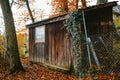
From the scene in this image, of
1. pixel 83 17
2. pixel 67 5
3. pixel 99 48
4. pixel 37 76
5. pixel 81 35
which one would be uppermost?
pixel 67 5

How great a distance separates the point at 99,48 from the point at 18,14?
24.0 meters

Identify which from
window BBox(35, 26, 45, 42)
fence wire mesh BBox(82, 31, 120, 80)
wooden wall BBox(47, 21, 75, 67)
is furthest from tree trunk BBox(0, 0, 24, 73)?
fence wire mesh BBox(82, 31, 120, 80)

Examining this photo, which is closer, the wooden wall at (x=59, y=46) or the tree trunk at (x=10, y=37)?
the wooden wall at (x=59, y=46)

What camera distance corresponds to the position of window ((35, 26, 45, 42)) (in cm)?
1300

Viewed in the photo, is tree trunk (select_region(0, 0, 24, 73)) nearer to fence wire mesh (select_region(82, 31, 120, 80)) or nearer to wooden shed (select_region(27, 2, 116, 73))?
wooden shed (select_region(27, 2, 116, 73))

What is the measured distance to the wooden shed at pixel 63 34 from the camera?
991cm

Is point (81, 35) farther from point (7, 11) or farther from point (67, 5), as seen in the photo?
point (67, 5)

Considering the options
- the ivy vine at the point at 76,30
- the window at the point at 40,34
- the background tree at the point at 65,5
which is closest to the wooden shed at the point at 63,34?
the window at the point at 40,34

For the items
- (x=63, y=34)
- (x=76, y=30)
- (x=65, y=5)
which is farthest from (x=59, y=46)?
(x=65, y=5)

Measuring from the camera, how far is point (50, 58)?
39.8ft

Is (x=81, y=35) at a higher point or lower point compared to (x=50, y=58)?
higher

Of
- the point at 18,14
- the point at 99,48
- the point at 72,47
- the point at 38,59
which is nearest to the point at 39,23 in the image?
the point at 38,59

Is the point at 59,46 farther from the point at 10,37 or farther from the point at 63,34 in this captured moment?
the point at 10,37

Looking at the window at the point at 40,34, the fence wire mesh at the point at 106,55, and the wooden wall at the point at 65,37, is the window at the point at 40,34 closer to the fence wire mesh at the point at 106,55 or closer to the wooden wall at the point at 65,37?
the wooden wall at the point at 65,37
